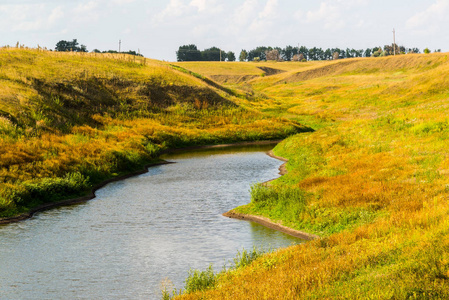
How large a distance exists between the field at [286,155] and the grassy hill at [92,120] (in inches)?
7.6

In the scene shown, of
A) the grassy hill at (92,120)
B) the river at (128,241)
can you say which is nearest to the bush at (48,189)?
the grassy hill at (92,120)

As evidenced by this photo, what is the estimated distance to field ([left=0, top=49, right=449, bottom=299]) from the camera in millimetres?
13758

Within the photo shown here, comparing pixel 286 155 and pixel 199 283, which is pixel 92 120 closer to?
pixel 286 155

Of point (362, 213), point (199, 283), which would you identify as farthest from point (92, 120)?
point (199, 283)

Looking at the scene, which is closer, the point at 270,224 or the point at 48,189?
the point at 270,224

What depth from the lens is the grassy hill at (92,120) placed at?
116ft

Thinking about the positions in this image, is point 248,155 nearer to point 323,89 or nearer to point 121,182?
point 121,182

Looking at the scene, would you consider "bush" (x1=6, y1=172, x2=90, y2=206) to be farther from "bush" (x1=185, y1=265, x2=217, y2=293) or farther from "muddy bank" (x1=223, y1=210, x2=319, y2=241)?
"bush" (x1=185, y1=265, x2=217, y2=293)

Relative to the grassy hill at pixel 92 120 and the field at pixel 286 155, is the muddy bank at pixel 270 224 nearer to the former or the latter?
the field at pixel 286 155

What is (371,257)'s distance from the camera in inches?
565

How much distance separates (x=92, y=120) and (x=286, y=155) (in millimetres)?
26359

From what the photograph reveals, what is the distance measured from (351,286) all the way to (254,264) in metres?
5.34

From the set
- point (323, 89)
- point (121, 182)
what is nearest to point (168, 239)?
point (121, 182)

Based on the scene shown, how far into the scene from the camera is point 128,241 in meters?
23.7
